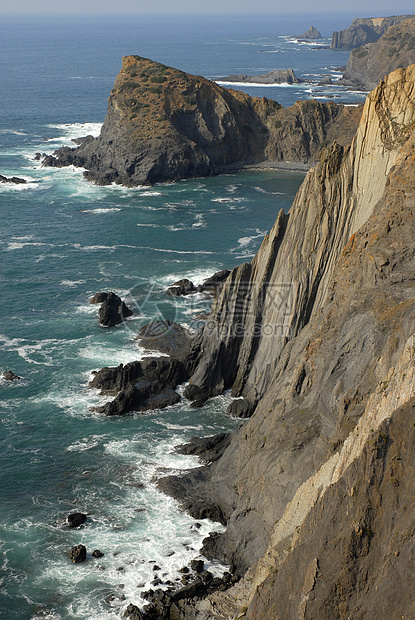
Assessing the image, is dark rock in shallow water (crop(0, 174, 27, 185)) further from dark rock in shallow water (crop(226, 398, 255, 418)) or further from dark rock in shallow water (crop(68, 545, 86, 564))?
dark rock in shallow water (crop(68, 545, 86, 564))

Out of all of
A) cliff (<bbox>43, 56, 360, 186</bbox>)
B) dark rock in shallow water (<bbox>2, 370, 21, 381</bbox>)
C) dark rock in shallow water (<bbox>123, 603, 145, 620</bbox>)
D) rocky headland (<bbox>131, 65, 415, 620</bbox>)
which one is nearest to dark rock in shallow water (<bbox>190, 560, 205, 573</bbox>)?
rocky headland (<bbox>131, 65, 415, 620</bbox>)

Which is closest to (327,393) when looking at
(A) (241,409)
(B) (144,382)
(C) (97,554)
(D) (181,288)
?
(C) (97,554)

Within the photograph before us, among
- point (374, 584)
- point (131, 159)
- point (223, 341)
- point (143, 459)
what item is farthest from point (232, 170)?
point (374, 584)

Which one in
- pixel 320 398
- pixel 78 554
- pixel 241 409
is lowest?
pixel 78 554

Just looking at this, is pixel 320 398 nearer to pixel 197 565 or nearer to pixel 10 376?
pixel 197 565

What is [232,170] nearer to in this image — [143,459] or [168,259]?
[168,259]

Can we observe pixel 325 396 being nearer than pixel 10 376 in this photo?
Yes
